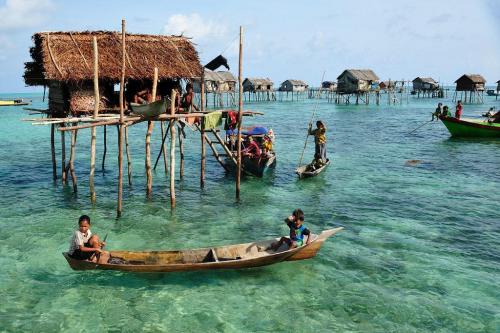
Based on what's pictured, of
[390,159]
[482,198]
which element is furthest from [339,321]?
[390,159]

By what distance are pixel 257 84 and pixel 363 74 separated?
59.9 ft

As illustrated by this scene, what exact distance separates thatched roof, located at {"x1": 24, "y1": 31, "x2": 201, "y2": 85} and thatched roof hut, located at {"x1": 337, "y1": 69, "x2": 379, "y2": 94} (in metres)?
50.7

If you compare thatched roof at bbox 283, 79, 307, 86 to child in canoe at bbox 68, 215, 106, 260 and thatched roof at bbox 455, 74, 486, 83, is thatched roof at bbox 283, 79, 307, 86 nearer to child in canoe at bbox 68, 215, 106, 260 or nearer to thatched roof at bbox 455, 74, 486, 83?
thatched roof at bbox 455, 74, 486, 83

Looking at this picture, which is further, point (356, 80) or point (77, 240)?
point (356, 80)

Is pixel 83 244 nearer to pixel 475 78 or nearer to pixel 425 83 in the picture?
pixel 475 78

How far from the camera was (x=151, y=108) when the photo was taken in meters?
12.3

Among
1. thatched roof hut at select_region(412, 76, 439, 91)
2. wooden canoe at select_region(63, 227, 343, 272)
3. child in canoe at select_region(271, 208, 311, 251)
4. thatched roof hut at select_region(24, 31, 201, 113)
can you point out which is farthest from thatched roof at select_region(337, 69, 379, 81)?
wooden canoe at select_region(63, 227, 343, 272)

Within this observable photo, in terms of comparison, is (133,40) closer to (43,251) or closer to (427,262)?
(43,251)

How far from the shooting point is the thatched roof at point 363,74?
63966 mm

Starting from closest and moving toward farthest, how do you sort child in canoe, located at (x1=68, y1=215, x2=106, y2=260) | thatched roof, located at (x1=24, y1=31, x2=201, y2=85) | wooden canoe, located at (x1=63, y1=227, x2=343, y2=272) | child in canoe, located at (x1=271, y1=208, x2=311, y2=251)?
1. child in canoe, located at (x1=68, y1=215, x2=106, y2=260)
2. wooden canoe, located at (x1=63, y1=227, x2=343, y2=272)
3. child in canoe, located at (x1=271, y1=208, x2=311, y2=251)
4. thatched roof, located at (x1=24, y1=31, x2=201, y2=85)

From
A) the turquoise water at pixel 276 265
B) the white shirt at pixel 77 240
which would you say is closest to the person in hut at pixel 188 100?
the turquoise water at pixel 276 265

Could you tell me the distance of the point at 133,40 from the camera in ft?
53.1

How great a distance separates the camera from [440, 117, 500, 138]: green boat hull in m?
30.2

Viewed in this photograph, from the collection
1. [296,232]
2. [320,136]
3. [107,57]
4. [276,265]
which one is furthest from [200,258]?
[320,136]
